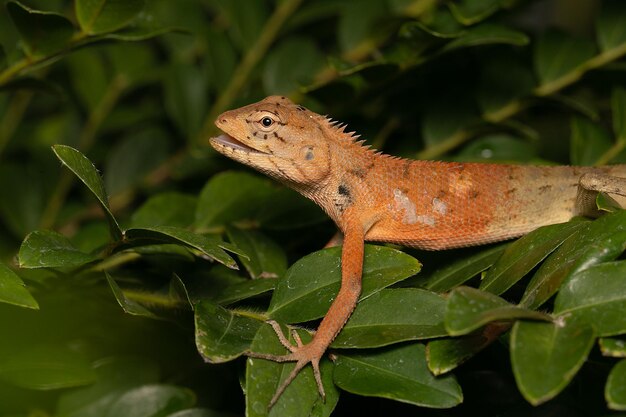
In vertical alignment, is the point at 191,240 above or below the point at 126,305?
above

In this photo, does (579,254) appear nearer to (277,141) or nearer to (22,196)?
(277,141)

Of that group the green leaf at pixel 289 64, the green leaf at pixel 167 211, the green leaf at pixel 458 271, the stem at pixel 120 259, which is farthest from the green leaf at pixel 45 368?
the green leaf at pixel 289 64

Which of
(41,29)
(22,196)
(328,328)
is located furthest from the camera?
(22,196)

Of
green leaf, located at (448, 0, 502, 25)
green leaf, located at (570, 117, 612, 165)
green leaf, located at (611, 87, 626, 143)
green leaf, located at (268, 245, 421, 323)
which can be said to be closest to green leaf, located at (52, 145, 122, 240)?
green leaf, located at (268, 245, 421, 323)

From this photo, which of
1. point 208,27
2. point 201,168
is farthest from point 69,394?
point 208,27

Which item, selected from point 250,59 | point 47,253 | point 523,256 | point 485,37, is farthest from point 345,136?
point 47,253

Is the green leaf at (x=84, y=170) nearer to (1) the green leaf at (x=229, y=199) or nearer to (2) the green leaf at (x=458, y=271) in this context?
(1) the green leaf at (x=229, y=199)
